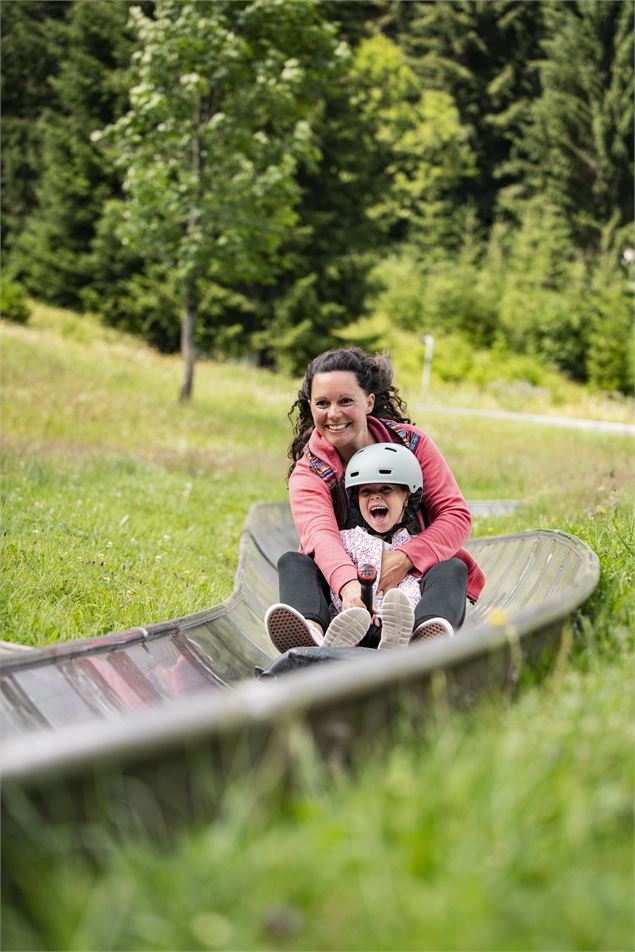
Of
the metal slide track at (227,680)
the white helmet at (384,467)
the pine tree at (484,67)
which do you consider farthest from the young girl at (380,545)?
the pine tree at (484,67)

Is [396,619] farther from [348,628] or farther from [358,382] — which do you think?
[358,382]

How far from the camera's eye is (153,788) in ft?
5.23

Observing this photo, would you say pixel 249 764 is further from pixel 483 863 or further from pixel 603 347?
pixel 603 347

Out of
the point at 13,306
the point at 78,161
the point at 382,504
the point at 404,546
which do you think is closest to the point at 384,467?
the point at 382,504

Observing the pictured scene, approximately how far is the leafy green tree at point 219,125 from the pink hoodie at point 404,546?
9.22m

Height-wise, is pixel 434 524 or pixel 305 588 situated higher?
pixel 434 524

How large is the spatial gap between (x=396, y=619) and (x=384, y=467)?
66 cm

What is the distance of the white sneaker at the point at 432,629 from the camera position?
3.28 metres

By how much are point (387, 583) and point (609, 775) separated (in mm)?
1927

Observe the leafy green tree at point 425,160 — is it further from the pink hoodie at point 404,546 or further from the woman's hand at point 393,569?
the woman's hand at point 393,569

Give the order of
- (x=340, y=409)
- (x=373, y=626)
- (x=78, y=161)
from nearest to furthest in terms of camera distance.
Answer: (x=373, y=626)
(x=340, y=409)
(x=78, y=161)

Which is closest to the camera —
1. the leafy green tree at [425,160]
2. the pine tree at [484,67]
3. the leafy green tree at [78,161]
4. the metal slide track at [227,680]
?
the metal slide track at [227,680]

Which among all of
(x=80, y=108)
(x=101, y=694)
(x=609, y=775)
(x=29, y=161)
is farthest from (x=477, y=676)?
(x=29, y=161)

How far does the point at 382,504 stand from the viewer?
3795 millimetres
